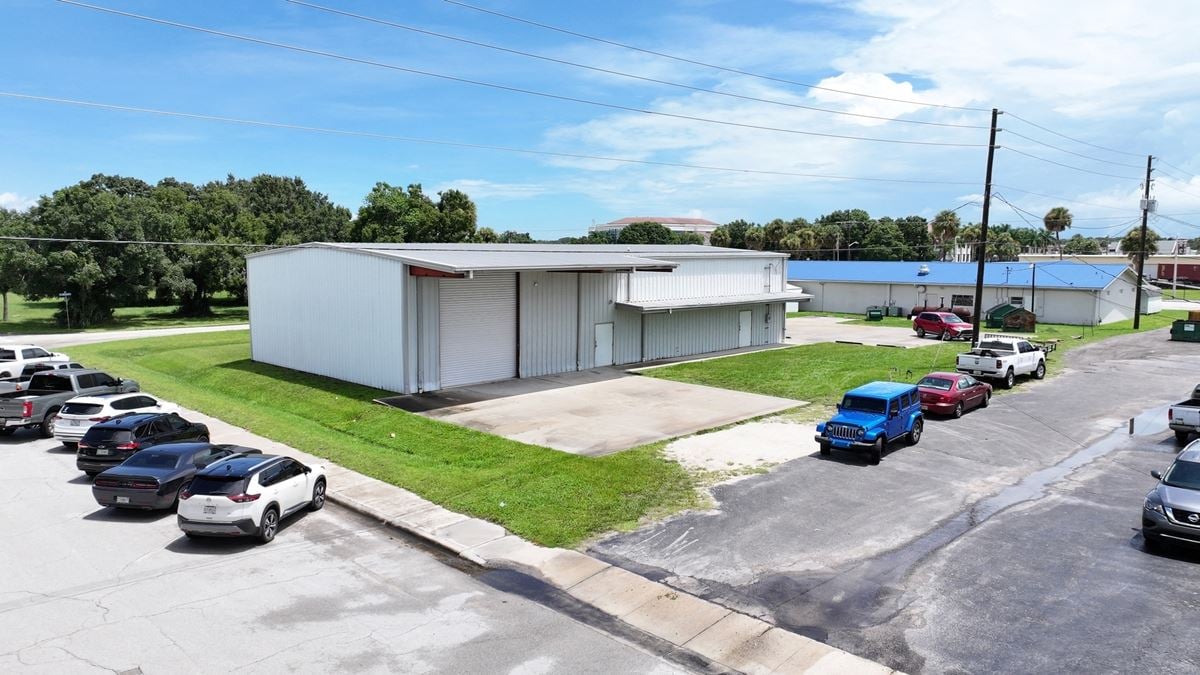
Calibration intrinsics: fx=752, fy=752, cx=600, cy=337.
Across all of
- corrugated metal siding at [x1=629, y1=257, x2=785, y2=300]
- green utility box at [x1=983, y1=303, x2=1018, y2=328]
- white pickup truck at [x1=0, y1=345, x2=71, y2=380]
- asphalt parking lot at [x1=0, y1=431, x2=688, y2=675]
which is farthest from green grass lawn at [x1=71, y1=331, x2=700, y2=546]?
green utility box at [x1=983, y1=303, x2=1018, y2=328]

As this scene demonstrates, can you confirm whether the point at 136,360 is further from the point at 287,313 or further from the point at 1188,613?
the point at 1188,613

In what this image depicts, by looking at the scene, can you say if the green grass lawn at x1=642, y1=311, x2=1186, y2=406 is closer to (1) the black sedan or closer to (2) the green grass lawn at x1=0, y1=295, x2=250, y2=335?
(1) the black sedan

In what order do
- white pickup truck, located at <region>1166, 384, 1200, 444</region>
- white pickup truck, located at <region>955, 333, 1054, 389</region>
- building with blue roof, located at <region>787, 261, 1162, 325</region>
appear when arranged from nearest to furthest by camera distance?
white pickup truck, located at <region>1166, 384, 1200, 444</region> < white pickup truck, located at <region>955, 333, 1054, 389</region> < building with blue roof, located at <region>787, 261, 1162, 325</region>

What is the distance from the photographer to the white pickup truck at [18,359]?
32219 millimetres

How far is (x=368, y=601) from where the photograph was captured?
489 inches

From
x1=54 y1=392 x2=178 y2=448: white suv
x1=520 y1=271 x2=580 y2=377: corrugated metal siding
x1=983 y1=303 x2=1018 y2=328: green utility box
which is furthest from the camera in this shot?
x1=983 y1=303 x2=1018 y2=328: green utility box

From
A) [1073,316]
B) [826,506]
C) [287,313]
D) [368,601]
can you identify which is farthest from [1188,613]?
[1073,316]

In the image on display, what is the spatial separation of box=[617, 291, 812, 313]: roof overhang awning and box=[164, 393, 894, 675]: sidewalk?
68.3ft

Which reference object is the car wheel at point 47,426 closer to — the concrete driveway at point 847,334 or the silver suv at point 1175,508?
the silver suv at point 1175,508

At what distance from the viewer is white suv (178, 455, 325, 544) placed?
14.4 metres

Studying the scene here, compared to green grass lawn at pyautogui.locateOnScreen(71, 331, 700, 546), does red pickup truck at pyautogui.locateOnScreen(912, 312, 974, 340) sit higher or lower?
higher

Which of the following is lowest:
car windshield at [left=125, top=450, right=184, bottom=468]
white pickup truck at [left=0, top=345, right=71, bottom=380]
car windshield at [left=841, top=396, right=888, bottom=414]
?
white pickup truck at [left=0, top=345, right=71, bottom=380]

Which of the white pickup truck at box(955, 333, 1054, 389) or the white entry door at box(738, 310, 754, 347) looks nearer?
the white pickup truck at box(955, 333, 1054, 389)

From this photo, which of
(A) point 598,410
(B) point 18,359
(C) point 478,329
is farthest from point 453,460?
(B) point 18,359
